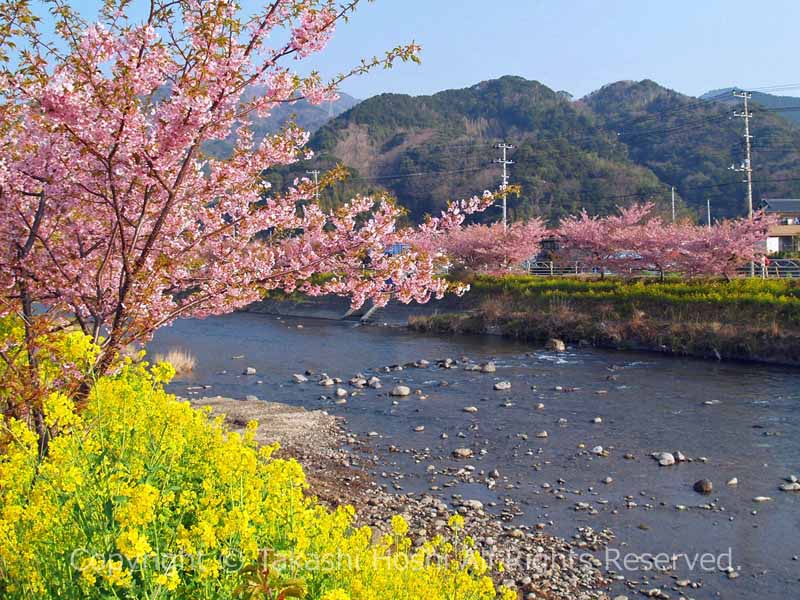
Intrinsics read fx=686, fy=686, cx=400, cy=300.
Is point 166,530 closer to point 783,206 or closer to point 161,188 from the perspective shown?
point 161,188

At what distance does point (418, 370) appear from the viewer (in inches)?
739

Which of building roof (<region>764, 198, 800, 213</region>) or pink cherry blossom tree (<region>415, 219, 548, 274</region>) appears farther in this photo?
building roof (<region>764, 198, 800, 213</region>)

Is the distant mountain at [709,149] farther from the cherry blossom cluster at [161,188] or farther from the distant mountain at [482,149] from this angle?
the cherry blossom cluster at [161,188]

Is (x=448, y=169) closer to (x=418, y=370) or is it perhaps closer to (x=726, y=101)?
(x=726, y=101)

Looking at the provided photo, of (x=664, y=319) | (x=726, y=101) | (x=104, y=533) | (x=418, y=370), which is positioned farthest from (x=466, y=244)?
(x=726, y=101)

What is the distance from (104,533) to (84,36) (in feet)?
9.90

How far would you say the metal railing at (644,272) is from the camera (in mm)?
30844

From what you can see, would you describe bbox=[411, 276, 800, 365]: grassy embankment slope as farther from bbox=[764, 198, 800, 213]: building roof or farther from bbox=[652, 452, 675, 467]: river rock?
bbox=[764, 198, 800, 213]: building roof

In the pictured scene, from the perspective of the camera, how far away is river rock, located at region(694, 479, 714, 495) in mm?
9161

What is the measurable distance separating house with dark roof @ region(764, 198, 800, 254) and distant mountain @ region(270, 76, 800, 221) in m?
6.90

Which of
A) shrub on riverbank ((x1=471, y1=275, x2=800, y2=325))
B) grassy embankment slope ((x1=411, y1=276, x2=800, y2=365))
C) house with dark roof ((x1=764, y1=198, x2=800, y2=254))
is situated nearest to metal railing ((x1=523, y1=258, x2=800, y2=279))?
shrub on riverbank ((x1=471, y1=275, x2=800, y2=325))

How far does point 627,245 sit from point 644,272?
3.21m

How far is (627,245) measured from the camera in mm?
30578

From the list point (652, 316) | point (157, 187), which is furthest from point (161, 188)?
point (652, 316)
